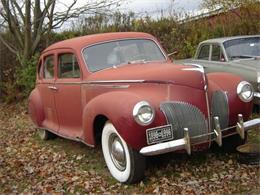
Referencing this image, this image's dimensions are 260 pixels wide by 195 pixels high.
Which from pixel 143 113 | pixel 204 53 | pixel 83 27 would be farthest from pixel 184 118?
pixel 83 27

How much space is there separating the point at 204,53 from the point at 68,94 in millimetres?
4112

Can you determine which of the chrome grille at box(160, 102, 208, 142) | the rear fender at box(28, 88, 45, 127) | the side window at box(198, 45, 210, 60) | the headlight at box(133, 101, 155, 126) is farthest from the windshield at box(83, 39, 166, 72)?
the side window at box(198, 45, 210, 60)

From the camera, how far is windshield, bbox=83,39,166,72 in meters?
6.47

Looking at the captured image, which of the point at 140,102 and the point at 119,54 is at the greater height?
the point at 119,54

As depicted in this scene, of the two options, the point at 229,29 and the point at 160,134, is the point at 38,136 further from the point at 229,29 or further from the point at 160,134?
the point at 229,29

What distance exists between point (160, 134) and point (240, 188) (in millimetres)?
1045

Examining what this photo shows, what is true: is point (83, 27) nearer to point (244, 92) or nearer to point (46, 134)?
point (46, 134)

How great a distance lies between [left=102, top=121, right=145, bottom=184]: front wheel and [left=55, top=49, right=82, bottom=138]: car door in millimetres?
1043

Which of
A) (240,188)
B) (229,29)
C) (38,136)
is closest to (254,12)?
(229,29)

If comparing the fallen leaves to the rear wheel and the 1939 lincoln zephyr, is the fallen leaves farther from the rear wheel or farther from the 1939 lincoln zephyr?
the rear wheel

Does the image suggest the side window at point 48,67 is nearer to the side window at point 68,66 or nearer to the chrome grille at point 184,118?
the side window at point 68,66

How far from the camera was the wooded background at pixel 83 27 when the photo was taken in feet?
44.4

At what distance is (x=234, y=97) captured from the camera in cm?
559

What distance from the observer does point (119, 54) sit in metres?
6.57
